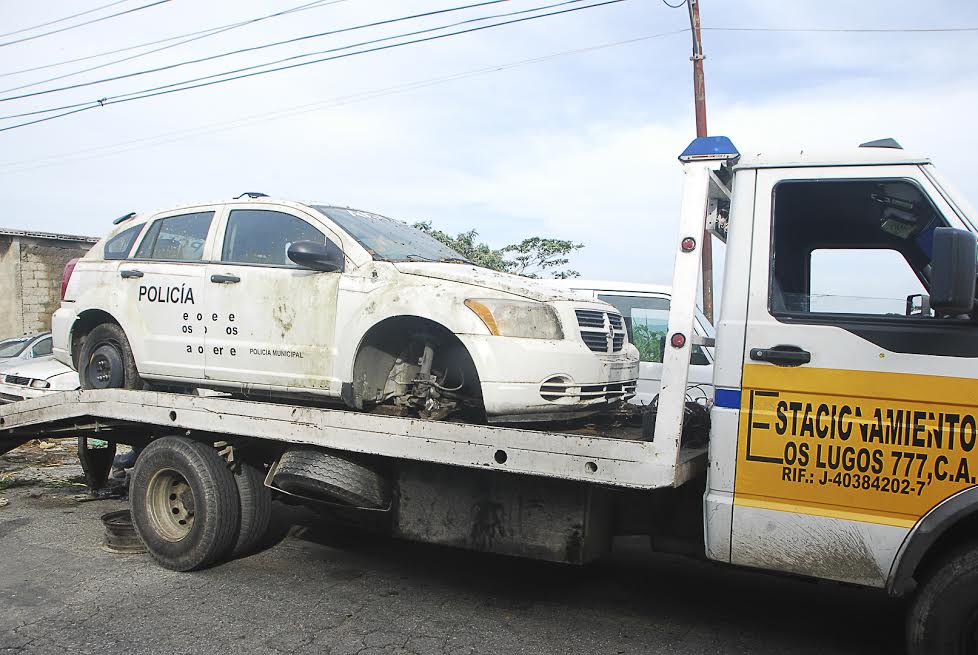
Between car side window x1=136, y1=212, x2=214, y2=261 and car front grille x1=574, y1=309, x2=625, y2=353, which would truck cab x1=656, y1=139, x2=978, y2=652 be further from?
car side window x1=136, y1=212, x2=214, y2=261

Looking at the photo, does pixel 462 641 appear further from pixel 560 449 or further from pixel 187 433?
pixel 187 433

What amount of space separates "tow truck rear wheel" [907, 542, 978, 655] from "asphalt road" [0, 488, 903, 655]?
883mm

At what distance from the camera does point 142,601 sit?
4613 millimetres

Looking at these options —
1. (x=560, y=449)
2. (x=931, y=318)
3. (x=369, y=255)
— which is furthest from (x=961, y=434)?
(x=369, y=255)

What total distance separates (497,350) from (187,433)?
233 centimetres

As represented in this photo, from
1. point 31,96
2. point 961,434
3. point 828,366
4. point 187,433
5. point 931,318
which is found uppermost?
point 31,96

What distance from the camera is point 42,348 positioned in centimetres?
1250

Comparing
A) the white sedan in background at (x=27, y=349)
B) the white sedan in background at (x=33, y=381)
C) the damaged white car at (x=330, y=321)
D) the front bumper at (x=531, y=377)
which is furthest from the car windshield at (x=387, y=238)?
the white sedan in background at (x=27, y=349)

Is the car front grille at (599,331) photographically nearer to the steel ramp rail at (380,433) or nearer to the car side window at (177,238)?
the steel ramp rail at (380,433)

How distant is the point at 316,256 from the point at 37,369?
7.96 m

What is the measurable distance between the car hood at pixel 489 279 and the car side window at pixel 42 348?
32.2 ft

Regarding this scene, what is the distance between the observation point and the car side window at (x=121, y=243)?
19.3 feet

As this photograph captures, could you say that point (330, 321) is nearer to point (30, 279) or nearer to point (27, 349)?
point (27, 349)

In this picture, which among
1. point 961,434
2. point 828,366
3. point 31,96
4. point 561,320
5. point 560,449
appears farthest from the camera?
point 31,96
